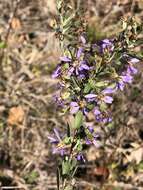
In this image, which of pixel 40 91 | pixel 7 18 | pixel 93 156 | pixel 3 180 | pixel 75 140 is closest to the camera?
pixel 75 140

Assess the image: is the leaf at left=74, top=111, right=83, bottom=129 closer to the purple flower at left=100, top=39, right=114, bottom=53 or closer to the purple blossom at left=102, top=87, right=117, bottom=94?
the purple blossom at left=102, top=87, right=117, bottom=94

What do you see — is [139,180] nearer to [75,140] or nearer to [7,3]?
[75,140]

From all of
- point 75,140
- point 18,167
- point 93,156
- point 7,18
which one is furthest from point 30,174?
point 7,18

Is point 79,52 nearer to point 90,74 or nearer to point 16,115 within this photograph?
point 90,74

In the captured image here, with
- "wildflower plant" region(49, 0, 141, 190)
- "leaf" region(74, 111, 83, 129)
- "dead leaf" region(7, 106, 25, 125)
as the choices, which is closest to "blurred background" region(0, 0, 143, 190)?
"dead leaf" region(7, 106, 25, 125)

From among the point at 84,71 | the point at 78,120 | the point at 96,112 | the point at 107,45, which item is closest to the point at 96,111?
the point at 96,112

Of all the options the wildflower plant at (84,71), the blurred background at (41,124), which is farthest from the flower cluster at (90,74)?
the blurred background at (41,124)
